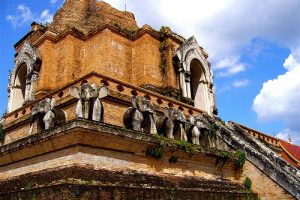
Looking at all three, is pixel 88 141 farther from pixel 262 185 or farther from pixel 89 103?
pixel 262 185

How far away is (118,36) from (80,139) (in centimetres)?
885

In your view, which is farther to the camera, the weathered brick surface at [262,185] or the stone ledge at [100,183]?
the weathered brick surface at [262,185]

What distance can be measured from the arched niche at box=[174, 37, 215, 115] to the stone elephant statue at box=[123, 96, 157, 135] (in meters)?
5.86

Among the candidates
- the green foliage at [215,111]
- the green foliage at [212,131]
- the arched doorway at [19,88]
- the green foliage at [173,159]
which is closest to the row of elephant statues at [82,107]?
the green foliage at [173,159]

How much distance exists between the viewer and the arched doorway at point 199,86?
17.6m

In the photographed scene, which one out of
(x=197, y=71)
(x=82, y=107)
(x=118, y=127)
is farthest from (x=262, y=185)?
(x=197, y=71)

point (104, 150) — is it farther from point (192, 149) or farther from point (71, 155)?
point (192, 149)

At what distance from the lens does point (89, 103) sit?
948 centimetres

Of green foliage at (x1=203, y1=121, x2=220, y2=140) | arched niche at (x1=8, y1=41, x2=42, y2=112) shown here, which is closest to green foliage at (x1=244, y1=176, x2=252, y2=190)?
green foliage at (x1=203, y1=121, x2=220, y2=140)

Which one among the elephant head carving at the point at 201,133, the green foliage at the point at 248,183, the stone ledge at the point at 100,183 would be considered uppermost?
the elephant head carving at the point at 201,133

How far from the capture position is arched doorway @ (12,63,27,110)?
17.2m

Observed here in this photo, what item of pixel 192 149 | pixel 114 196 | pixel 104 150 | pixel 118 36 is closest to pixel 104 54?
pixel 118 36

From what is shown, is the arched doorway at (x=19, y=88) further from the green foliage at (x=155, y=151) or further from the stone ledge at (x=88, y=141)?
the green foliage at (x=155, y=151)

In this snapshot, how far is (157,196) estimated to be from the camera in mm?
7770
